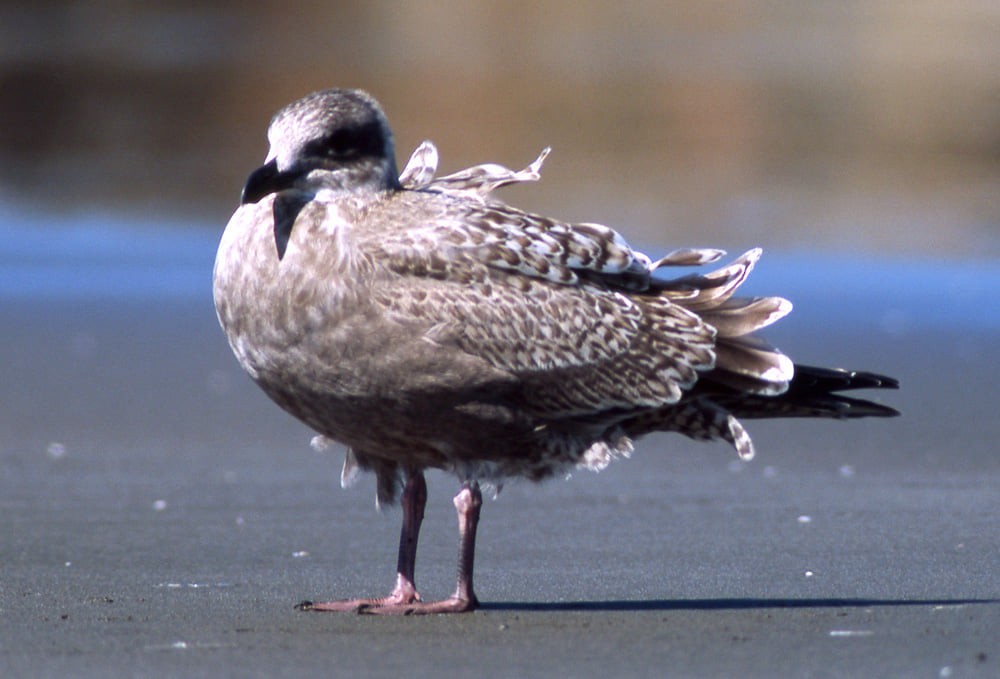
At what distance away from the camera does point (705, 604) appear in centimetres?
557

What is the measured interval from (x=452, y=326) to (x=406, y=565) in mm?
809

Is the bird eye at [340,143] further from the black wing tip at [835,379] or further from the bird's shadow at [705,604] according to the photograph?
the black wing tip at [835,379]

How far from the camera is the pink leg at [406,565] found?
546cm

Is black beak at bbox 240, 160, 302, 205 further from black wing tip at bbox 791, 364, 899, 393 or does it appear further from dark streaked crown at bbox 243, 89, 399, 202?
black wing tip at bbox 791, 364, 899, 393

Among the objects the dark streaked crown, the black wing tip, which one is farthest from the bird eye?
the black wing tip

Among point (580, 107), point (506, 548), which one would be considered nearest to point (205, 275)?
point (506, 548)

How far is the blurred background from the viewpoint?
61.4ft

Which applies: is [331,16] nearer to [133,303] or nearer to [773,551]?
[133,303]

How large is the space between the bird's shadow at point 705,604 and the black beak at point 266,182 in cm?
146

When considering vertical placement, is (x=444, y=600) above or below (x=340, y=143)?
below

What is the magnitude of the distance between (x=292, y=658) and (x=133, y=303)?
368 inches

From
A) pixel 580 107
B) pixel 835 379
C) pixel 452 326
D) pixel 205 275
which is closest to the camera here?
pixel 452 326

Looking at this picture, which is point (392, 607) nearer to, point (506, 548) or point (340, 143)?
point (506, 548)

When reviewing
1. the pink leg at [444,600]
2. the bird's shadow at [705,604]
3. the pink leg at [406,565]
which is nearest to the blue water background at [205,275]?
the bird's shadow at [705,604]
